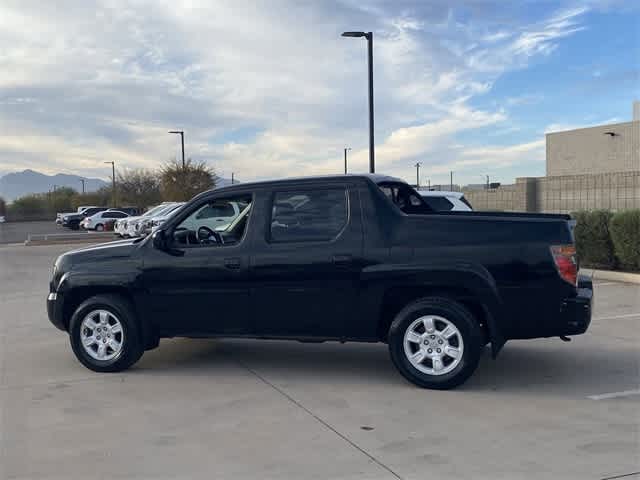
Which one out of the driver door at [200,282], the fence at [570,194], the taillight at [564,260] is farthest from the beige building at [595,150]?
the driver door at [200,282]

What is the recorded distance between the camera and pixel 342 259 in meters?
6.41

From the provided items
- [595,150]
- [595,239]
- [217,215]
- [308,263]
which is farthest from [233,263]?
[595,150]

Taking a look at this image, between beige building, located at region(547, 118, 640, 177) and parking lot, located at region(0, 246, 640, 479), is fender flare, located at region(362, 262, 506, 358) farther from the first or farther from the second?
beige building, located at region(547, 118, 640, 177)

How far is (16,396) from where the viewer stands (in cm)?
633

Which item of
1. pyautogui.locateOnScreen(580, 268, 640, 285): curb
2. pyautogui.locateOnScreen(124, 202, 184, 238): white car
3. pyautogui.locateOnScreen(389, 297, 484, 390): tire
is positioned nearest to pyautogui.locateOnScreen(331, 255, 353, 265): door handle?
pyautogui.locateOnScreen(389, 297, 484, 390): tire

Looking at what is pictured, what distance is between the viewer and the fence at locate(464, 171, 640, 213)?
2056cm

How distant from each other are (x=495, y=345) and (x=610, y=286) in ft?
24.1

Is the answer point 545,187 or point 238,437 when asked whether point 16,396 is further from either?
point 545,187

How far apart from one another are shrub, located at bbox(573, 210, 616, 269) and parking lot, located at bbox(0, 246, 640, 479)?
6126 mm

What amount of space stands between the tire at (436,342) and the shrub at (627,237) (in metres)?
8.46

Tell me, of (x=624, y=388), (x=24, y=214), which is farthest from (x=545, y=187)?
(x=24, y=214)

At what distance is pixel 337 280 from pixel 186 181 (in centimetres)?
4679

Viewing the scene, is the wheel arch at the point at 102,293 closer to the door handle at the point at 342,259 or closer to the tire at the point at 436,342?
the door handle at the point at 342,259

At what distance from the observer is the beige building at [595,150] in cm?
3372
